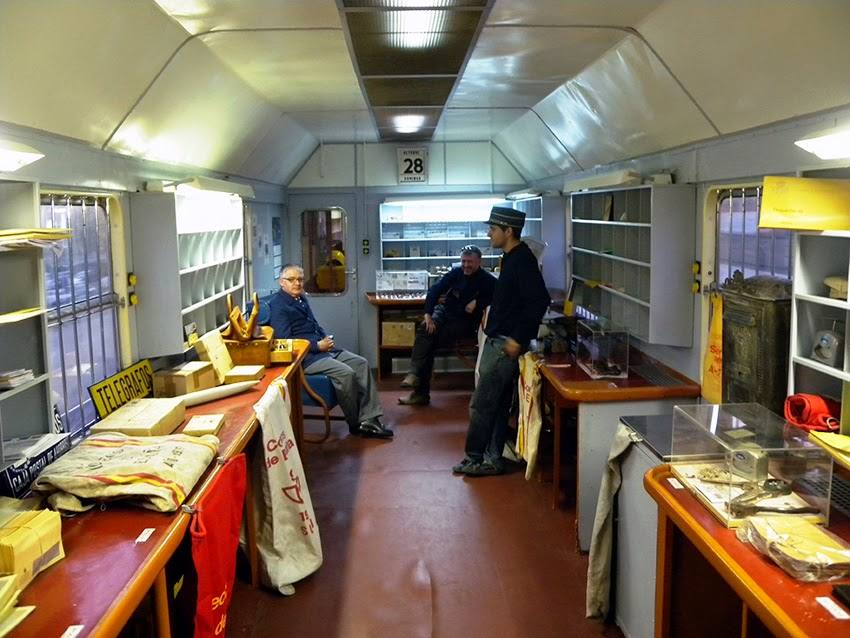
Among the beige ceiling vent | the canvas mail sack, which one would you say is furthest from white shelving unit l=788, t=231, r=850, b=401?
the canvas mail sack

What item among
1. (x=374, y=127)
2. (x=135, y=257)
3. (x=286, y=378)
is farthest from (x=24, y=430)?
(x=374, y=127)

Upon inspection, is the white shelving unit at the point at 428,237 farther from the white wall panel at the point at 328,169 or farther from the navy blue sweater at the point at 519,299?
the navy blue sweater at the point at 519,299

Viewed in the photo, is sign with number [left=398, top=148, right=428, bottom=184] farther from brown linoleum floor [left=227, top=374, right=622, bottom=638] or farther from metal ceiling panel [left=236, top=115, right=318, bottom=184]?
brown linoleum floor [left=227, top=374, right=622, bottom=638]

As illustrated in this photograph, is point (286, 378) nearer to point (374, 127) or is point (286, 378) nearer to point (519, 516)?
point (519, 516)

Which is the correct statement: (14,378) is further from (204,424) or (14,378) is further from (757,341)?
(757,341)

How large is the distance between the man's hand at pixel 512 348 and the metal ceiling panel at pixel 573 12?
1.99 metres

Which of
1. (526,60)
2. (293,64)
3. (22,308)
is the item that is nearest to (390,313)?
(293,64)

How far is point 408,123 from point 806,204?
4.58 metres

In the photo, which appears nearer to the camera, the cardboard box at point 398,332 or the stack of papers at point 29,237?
the stack of papers at point 29,237

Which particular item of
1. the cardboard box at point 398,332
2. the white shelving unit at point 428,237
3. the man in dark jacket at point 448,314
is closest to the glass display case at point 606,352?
the man in dark jacket at point 448,314

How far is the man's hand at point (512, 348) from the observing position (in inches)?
185

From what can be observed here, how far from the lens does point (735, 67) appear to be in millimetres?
2928

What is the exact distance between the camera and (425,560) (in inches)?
155

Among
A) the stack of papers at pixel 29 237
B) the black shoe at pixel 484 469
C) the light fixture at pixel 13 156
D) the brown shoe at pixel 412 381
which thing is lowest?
the black shoe at pixel 484 469
